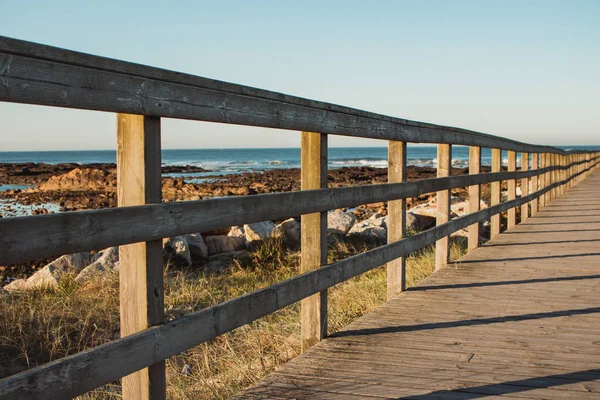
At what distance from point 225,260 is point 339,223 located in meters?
2.65

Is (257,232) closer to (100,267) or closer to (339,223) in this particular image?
(339,223)

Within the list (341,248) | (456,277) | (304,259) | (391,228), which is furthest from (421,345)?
(341,248)

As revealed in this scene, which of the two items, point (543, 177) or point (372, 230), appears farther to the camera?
point (543, 177)

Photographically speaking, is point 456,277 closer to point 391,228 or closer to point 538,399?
point 391,228

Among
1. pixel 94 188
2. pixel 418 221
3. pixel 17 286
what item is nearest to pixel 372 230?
pixel 418 221

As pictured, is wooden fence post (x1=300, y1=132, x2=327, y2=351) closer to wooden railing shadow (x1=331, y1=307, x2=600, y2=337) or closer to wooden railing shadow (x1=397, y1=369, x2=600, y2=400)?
wooden railing shadow (x1=331, y1=307, x2=600, y2=337)

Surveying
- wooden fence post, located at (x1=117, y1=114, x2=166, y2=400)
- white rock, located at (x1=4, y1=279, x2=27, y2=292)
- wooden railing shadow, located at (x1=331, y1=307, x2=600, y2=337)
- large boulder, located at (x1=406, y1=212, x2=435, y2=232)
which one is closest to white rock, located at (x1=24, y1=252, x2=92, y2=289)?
white rock, located at (x1=4, y1=279, x2=27, y2=292)

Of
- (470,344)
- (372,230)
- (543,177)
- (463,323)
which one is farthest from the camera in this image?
(543,177)

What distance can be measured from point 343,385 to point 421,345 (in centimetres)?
86

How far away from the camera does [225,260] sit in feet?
31.8

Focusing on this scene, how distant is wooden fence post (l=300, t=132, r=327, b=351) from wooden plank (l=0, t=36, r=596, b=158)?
162 millimetres

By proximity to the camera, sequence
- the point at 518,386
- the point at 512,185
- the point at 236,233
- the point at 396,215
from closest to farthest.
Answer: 1. the point at 518,386
2. the point at 396,215
3. the point at 512,185
4. the point at 236,233

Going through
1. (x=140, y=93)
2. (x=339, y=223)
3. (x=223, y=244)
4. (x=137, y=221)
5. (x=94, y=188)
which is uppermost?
(x=140, y=93)

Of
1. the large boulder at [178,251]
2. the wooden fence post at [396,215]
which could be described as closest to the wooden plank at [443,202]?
the wooden fence post at [396,215]
